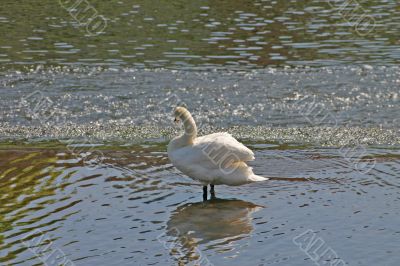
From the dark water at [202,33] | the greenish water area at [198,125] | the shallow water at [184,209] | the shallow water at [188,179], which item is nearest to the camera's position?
the shallow water at [184,209]

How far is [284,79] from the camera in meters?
21.3

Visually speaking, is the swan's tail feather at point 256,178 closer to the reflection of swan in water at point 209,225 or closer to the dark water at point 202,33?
the reflection of swan in water at point 209,225

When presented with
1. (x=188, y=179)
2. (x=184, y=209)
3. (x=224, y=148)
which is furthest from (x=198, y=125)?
(x=184, y=209)

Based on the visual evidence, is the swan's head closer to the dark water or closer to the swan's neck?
the swan's neck

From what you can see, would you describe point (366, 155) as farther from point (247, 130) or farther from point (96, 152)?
point (96, 152)

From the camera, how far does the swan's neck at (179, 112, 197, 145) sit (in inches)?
546

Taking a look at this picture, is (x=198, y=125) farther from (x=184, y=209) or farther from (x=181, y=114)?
(x=184, y=209)

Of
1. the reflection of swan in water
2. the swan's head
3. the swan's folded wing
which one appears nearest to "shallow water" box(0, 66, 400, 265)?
the reflection of swan in water

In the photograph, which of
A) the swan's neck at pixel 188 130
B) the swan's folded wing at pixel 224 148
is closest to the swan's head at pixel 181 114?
the swan's neck at pixel 188 130

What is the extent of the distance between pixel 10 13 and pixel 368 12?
37.5ft

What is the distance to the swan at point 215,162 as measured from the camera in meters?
13.6

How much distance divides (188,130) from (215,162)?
690 mm

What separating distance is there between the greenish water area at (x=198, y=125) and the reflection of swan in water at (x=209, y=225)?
0.13 ft

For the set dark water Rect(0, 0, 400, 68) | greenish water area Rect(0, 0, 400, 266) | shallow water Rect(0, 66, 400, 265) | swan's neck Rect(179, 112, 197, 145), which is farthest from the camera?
dark water Rect(0, 0, 400, 68)
